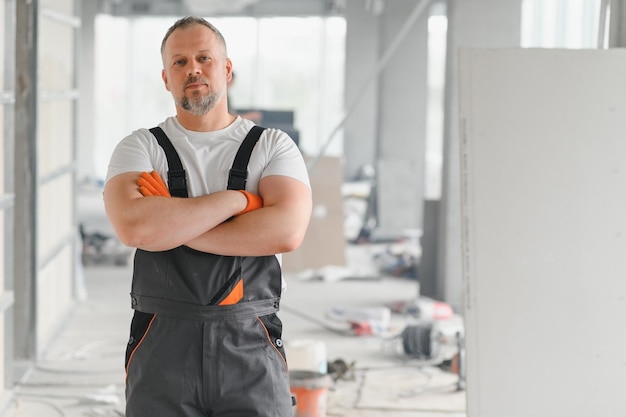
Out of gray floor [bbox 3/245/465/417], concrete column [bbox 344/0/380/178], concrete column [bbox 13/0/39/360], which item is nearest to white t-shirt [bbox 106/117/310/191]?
gray floor [bbox 3/245/465/417]

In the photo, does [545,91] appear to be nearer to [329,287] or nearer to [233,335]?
[233,335]

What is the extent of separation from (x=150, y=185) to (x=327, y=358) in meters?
3.99

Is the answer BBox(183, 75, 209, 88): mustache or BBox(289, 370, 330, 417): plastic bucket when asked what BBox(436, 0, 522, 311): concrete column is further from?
BBox(183, 75, 209, 88): mustache

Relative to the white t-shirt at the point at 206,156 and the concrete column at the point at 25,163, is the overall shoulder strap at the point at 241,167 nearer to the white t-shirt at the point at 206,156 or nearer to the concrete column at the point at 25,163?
the white t-shirt at the point at 206,156

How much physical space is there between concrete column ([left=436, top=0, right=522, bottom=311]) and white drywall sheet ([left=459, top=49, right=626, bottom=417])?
330 cm

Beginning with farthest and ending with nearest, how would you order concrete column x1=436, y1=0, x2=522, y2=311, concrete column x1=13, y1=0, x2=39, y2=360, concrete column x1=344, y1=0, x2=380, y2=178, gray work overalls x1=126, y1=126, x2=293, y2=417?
concrete column x1=344, y1=0, x2=380, y2=178
concrete column x1=436, y1=0, x2=522, y2=311
concrete column x1=13, y1=0, x2=39, y2=360
gray work overalls x1=126, y1=126, x2=293, y2=417

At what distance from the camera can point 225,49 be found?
2.40m

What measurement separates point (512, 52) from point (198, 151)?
76.9 inches

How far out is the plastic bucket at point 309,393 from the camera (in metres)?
4.58


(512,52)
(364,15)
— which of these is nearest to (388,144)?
(364,15)

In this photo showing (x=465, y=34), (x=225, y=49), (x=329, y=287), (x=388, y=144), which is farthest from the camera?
(x=388, y=144)

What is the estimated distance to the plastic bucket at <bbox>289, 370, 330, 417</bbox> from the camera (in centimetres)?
458

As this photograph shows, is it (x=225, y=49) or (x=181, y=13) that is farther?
(x=181, y=13)

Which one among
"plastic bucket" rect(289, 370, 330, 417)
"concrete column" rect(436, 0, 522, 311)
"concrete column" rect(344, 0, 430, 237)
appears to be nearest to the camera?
"plastic bucket" rect(289, 370, 330, 417)
